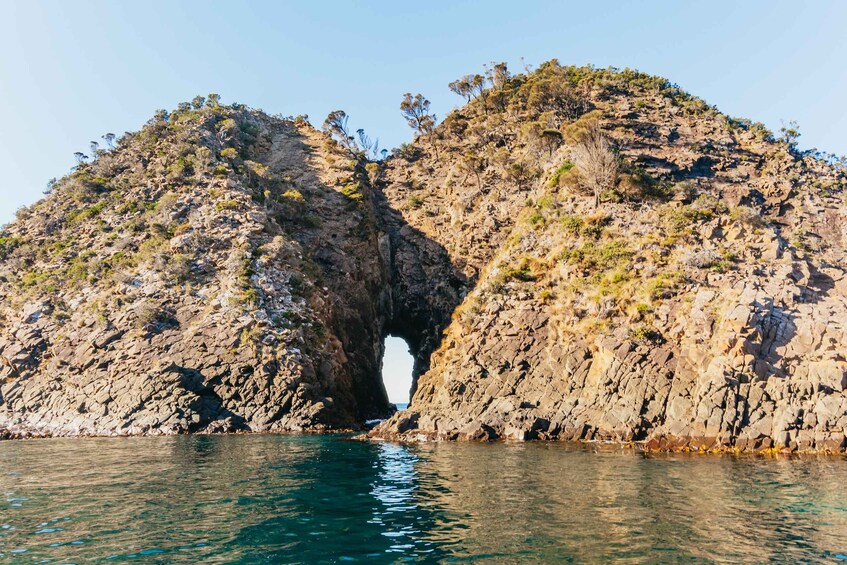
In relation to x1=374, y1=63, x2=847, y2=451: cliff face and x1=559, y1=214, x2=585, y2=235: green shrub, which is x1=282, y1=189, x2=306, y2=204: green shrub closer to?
x1=374, y1=63, x2=847, y2=451: cliff face

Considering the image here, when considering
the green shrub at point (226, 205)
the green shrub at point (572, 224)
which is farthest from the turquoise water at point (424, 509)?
the green shrub at point (226, 205)

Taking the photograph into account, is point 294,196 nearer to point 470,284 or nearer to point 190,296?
point 190,296

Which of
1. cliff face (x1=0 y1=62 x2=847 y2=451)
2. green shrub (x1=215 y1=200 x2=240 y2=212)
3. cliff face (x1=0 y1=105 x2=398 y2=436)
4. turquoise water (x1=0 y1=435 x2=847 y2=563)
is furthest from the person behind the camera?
green shrub (x1=215 y1=200 x2=240 y2=212)

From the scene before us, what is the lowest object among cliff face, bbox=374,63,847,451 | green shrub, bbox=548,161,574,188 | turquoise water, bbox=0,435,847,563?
turquoise water, bbox=0,435,847,563

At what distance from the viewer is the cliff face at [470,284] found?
1576 inches

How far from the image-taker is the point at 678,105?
83.2 meters

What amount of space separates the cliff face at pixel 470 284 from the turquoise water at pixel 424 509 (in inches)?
417

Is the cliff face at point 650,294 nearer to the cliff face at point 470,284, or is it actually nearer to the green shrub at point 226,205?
the cliff face at point 470,284

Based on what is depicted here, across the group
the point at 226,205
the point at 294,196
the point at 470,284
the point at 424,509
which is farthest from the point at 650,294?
the point at 226,205

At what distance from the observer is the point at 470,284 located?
234 feet

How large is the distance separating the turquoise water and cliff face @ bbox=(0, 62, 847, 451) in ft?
34.7

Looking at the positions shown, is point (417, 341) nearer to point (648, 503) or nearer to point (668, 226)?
point (668, 226)

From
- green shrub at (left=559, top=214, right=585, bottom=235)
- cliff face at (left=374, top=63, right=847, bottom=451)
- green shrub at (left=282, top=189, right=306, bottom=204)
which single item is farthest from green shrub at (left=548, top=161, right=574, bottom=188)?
green shrub at (left=282, top=189, right=306, bottom=204)

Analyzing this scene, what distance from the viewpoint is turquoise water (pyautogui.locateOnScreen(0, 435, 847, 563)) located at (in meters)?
14.1
